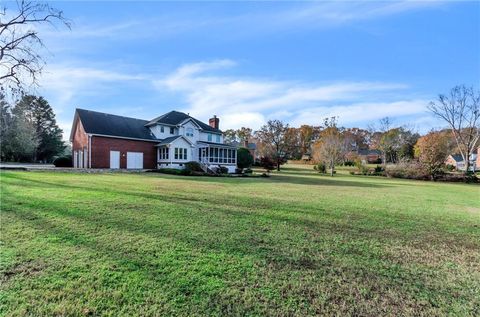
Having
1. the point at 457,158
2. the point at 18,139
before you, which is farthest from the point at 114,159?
the point at 457,158

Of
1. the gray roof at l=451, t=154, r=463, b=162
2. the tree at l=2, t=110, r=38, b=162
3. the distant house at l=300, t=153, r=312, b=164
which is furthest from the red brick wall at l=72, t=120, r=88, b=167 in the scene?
the gray roof at l=451, t=154, r=463, b=162

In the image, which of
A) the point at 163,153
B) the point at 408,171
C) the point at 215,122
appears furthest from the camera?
the point at 215,122

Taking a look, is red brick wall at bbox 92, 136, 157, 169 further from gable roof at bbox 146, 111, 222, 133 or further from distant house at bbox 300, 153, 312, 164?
distant house at bbox 300, 153, 312, 164

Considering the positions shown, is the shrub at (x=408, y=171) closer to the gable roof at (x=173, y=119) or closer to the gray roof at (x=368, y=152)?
the gable roof at (x=173, y=119)

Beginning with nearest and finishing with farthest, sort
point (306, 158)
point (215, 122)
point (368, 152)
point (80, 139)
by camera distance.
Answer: point (80, 139)
point (215, 122)
point (306, 158)
point (368, 152)

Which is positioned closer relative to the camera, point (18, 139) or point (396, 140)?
point (18, 139)

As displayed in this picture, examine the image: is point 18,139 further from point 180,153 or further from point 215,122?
point 215,122

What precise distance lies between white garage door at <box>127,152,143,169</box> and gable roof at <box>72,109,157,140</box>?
5.93ft

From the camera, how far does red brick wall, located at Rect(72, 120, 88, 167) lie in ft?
81.9

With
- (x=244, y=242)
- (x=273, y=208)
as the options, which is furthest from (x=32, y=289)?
(x=273, y=208)

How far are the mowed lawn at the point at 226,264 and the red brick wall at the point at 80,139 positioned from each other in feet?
69.0

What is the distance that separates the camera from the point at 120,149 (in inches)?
1033

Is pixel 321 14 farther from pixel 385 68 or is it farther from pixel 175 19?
pixel 385 68

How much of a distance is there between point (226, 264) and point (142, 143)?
26.7 meters
